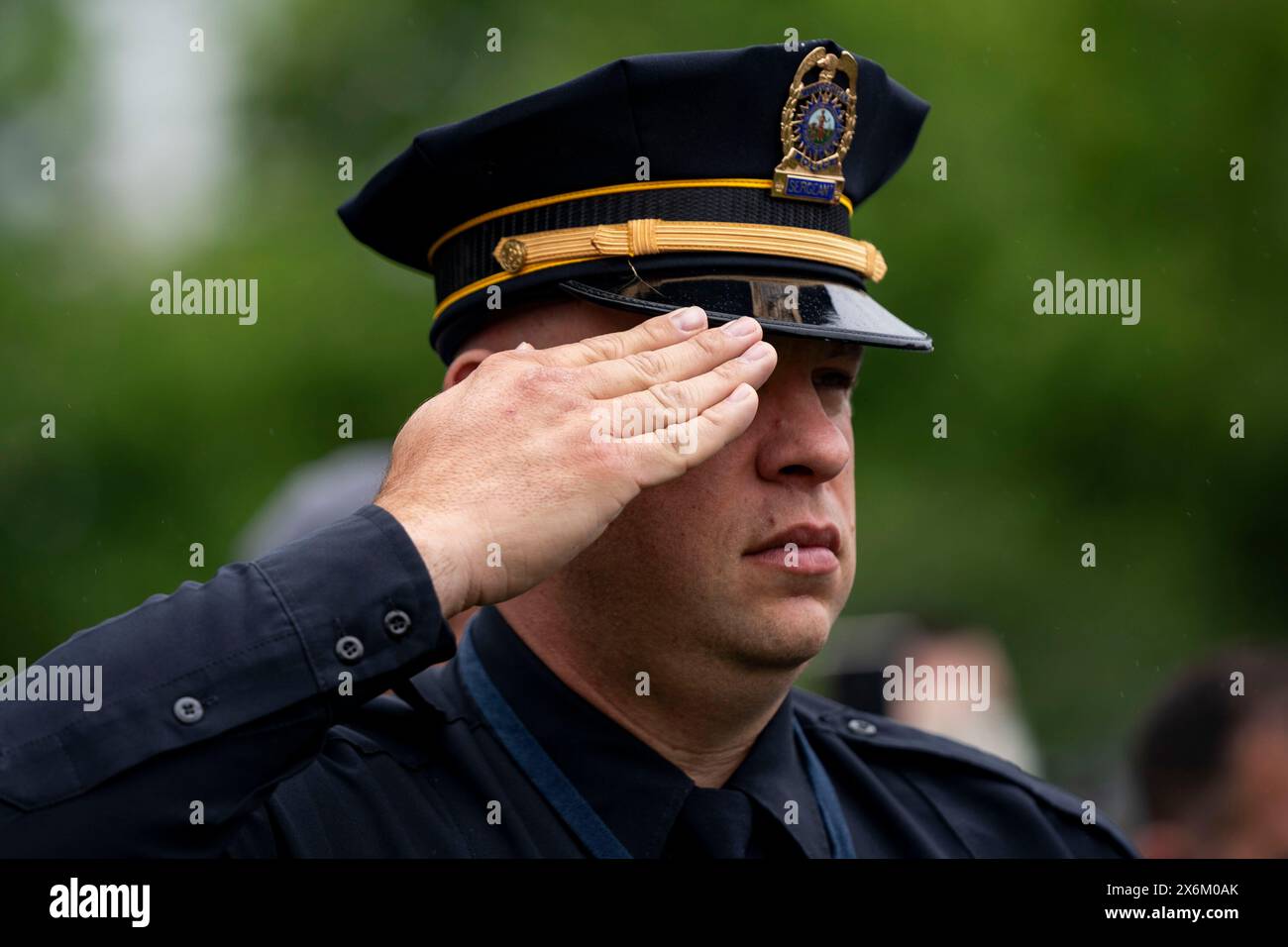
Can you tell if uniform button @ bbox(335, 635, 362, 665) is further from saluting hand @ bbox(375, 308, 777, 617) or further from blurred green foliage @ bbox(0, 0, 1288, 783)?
blurred green foliage @ bbox(0, 0, 1288, 783)

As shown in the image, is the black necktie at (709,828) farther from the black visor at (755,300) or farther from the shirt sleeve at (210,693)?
the black visor at (755,300)

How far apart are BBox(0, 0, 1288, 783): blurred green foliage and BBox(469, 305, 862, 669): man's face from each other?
618 cm

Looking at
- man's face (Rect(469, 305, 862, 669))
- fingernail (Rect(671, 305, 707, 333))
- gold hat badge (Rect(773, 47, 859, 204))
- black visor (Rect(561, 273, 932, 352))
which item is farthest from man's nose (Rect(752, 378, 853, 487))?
gold hat badge (Rect(773, 47, 859, 204))

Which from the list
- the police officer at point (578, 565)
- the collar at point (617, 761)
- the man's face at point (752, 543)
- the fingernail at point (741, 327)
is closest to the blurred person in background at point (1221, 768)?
the police officer at point (578, 565)

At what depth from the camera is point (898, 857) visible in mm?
3195

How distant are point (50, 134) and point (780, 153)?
26.7 feet

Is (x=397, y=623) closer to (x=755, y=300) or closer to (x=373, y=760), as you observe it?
(x=373, y=760)

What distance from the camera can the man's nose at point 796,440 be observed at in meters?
2.83

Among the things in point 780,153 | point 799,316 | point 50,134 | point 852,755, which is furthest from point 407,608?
point 50,134

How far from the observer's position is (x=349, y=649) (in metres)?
2.38

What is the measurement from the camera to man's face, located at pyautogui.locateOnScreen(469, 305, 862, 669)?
2.81 m

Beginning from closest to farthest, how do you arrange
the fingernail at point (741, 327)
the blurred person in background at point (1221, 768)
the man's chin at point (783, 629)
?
the fingernail at point (741, 327)
the man's chin at point (783, 629)
the blurred person in background at point (1221, 768)

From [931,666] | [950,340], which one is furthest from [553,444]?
[950,340]
